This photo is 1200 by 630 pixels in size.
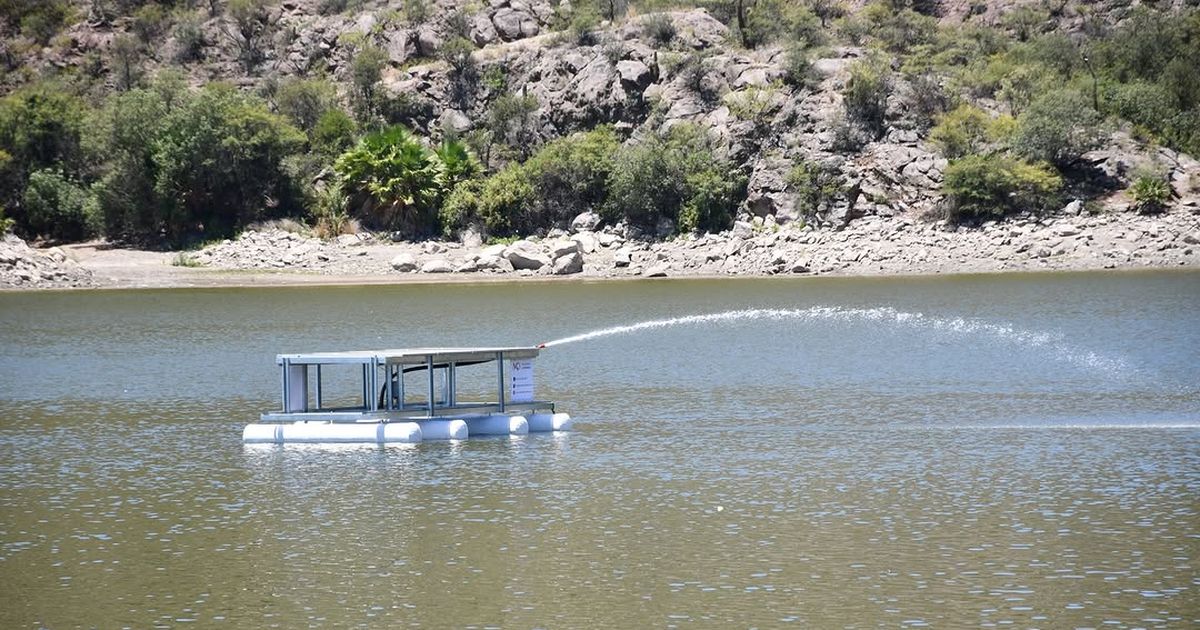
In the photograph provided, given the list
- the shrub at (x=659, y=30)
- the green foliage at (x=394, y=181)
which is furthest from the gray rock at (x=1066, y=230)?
the green foliage at (x=394, y=181)

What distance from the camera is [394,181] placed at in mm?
96375

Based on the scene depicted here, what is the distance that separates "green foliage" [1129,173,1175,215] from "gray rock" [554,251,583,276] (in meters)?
33.0

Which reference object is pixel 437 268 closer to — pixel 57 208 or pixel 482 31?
pixel 57 208

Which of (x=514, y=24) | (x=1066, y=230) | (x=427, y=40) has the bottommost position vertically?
(x=1066, y=230)

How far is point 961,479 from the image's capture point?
2791cm

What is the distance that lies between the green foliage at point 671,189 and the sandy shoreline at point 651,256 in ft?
5.59

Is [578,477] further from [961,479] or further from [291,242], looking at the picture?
[291,242]

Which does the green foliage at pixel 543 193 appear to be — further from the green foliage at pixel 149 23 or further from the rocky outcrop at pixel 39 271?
the green foliage at pixel 149 23

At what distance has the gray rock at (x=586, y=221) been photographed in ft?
Result: 316

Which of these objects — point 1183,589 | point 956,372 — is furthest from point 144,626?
point 956,372

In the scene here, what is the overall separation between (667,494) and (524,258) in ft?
209

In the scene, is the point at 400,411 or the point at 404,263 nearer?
the point at 400,411

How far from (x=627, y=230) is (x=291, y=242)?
72.9 feet

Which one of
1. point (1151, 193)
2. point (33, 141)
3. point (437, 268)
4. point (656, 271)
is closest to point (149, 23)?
point (33, 141)
